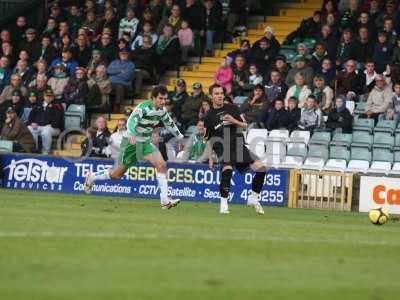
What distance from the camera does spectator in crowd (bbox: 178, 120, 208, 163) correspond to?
86.6ft

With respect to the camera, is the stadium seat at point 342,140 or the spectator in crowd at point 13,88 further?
the spectator in crowd at point 13,88

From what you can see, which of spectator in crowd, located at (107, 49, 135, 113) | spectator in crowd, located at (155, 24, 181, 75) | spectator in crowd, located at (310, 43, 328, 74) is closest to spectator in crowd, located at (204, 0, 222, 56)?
spectator in crowd, located at (155, 24, 181, 75)

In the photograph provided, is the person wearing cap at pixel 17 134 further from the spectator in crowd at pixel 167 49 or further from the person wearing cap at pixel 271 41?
the person wearing cap at pixel 271 41

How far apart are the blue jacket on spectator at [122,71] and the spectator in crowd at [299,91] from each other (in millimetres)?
4695

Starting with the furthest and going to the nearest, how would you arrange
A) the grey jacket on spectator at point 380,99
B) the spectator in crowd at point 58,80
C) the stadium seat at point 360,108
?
1. the spectator in crowd at point 58,80
2. the stadium seat at point 360,108
3. the grey jacket on spectator at point 380,99

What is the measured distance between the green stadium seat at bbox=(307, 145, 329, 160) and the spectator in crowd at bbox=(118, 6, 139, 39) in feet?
25.8

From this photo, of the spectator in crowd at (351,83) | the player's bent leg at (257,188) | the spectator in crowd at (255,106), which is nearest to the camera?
the player's bent leg at (257,188)

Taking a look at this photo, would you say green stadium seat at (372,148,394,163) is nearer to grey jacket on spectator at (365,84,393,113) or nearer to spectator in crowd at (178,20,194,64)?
grey jacket on spectator at (365,84,393,113)

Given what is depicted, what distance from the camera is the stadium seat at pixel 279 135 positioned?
26438 mm

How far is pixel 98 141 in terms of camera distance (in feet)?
91.8

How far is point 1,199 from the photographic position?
70.2 ft

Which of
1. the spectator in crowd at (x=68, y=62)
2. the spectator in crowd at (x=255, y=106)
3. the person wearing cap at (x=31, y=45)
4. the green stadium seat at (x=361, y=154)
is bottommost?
the green stadium seat at (x=361, y=154)

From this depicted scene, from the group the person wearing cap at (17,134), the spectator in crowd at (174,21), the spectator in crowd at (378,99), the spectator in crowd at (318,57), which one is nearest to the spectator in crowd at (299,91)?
the spectator in crowd at (318,57)

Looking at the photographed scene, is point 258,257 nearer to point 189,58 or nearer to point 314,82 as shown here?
point 314,82
